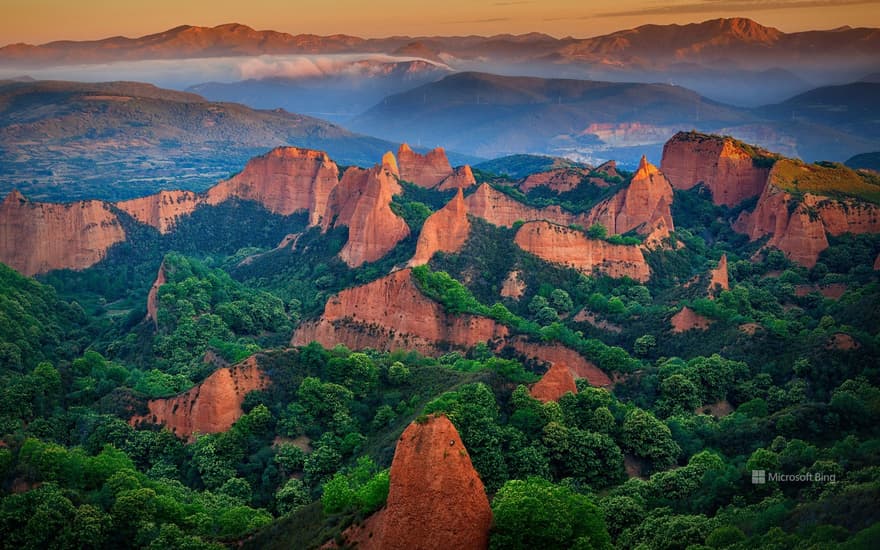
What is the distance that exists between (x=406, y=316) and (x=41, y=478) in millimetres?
29436

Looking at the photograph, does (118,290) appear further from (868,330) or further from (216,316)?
(868,330)

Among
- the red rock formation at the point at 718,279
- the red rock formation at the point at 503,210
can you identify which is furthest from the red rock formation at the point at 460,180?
the red rock formation at the point at 718,279

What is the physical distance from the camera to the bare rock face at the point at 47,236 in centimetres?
8906

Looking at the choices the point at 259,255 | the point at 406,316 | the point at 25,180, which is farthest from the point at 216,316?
the point at 25,180

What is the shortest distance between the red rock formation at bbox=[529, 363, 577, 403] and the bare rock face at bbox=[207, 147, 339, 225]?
59.8m

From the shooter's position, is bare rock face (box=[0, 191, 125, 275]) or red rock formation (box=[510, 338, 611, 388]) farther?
bare rock face (box=[0, 191, 125, 275])

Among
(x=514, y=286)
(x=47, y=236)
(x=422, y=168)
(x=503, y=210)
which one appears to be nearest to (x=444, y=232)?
(x=514, y=286)

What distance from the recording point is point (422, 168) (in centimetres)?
11162

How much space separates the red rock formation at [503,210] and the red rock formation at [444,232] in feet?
45.6

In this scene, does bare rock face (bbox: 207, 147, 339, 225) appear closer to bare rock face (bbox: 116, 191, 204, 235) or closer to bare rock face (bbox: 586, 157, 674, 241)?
bare rock face (bbox: 116, 191, 204, 235)

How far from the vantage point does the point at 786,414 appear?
41906mm

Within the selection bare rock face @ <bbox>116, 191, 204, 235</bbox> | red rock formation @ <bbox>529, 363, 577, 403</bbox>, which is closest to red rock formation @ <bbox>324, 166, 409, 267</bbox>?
bare rock face @ <bbox>116, 191, 204, 235</bbox>

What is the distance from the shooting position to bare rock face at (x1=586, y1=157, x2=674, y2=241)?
91500 millimetres

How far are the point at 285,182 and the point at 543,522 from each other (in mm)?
86044
